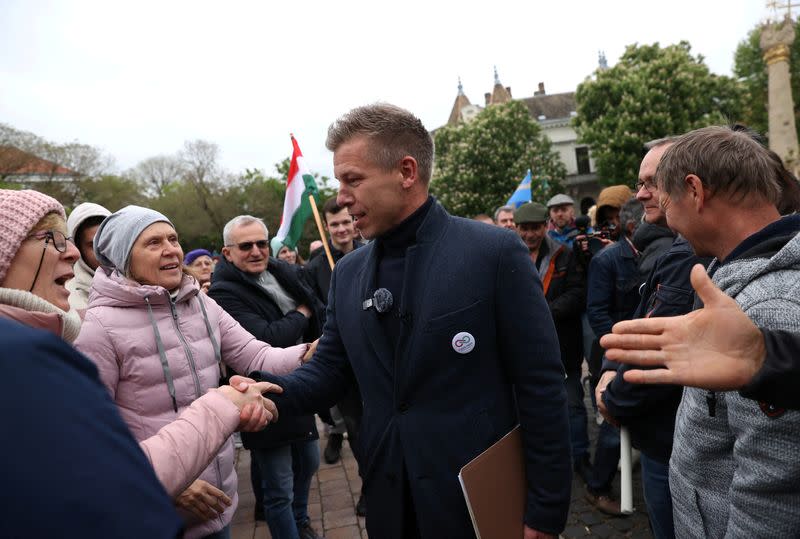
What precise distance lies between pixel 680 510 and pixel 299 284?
9.68ft

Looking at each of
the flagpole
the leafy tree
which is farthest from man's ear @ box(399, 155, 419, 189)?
the leafy tree

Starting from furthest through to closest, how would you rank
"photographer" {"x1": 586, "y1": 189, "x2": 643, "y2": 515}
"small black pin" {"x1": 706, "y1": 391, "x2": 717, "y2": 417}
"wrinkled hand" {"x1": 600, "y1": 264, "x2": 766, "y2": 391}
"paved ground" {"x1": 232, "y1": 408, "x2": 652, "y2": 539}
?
"photographer" {"x1": 586, "y1": 189, "x2": 643, "y2": 515} < "paved ground" {"x1": 232, "y1": 408, "x2": 652, "y2": 539} < "small black pin" {"x1": 706, "y1": 391, "x2": 717, "y2": 417} < "wrinkled hand" {"x1": 600, "y1": 264, "x2": 766, "y2": 391}

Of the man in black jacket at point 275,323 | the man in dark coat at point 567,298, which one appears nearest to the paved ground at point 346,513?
the man in black jacket at point 275,323

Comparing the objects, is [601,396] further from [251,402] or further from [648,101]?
[648,101]

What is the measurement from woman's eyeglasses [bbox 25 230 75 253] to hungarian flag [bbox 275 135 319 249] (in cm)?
316

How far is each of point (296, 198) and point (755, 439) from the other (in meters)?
4.43

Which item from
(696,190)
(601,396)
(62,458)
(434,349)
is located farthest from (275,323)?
(62,458)

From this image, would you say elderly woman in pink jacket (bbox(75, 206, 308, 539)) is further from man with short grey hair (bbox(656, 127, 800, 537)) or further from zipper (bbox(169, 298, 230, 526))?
man with short grey hair (bbox(656, 127, 800, 537))

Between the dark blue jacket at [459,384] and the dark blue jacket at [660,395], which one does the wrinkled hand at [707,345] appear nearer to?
the dark blue jacket at [459,384]

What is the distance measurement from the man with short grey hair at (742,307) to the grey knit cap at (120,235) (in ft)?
7.49

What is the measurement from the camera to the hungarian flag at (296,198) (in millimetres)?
5086

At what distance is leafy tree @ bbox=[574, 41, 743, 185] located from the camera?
27.2 m

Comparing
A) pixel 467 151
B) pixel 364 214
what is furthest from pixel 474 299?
pixel 467 151

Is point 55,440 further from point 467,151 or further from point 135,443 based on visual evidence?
point 467,151
